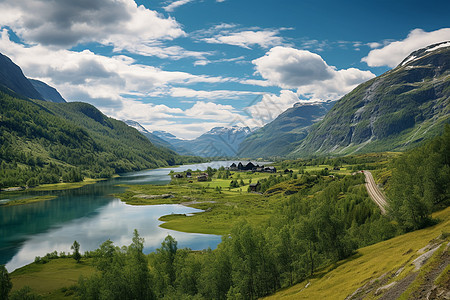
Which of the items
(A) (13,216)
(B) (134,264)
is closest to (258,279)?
(B) (134,264)

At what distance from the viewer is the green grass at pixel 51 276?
6162cm

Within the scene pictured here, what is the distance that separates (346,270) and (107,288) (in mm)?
40485

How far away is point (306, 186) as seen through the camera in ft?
515

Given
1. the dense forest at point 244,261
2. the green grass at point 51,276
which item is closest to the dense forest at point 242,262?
the dense forest at point 244,261

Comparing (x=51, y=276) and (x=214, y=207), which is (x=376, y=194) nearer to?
(x=214, y=207)

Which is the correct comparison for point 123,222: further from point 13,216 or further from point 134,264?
point 134,264

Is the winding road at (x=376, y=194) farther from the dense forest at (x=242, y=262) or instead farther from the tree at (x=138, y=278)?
the tree at (x=138, y=278)

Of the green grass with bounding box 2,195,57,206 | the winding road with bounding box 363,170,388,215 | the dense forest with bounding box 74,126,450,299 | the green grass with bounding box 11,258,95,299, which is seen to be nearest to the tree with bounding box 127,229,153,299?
the dense forest with bounding box 74,126,450,299

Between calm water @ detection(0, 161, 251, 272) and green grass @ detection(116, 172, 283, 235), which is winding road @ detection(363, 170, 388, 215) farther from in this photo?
calm water @ detection(0, 161, 251, 272)

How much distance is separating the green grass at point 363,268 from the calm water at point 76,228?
→ 4834 cm

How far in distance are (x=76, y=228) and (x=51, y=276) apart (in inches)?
1802

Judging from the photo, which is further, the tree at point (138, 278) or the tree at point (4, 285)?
the tree at point (138, 278)

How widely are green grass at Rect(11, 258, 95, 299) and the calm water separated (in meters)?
6.36

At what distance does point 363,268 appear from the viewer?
4356 centimetres
